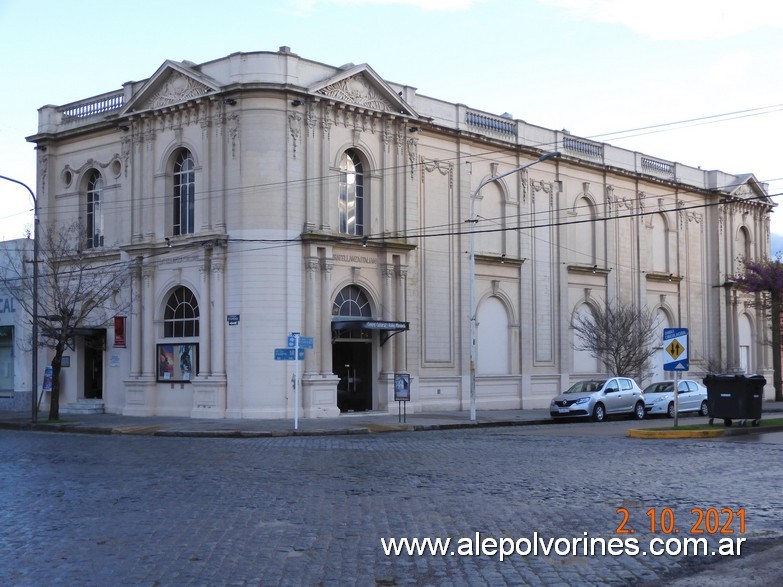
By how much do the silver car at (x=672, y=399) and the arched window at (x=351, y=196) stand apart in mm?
12844

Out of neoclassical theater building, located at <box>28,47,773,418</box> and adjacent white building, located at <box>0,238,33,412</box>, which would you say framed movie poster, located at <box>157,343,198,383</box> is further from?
adjacent white building, located at <box>0,238,33,412</box>

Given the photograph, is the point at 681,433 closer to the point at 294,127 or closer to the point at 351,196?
the point at 351,196

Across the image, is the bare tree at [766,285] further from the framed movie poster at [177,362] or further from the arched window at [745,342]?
the framed movie poster at [177,362]

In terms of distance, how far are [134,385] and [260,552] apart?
27361 mm

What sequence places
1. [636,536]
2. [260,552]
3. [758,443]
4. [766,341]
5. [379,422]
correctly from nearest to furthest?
[260,552] → [636,536] → [758,443] → [379,422] → [766,341]

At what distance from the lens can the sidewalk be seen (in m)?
27.9

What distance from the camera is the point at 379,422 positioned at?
1246 inches

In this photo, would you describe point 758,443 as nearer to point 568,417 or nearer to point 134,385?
point 568,417

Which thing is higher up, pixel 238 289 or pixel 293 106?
pixel 293 106

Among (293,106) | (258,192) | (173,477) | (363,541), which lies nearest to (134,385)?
(258,192)

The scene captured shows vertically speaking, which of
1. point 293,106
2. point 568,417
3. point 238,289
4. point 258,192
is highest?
point 293,106

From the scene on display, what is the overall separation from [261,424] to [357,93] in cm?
1295

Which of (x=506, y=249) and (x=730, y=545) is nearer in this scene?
(x=730, y=545)

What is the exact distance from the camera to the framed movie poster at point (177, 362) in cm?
3459
